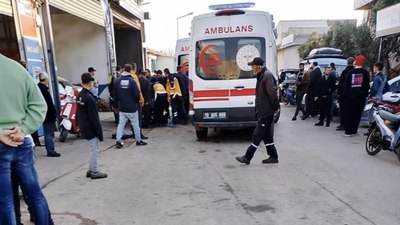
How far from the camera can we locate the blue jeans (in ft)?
10.1

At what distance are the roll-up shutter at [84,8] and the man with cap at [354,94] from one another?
27.9 ft

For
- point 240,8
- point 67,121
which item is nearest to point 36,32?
point 67,121

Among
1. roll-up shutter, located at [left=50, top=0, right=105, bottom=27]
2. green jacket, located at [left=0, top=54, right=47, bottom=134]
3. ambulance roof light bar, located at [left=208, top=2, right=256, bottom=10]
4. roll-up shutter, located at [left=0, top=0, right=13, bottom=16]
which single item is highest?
roll-up shutter, located at [left=50, top=0, right=105, bottom=27]

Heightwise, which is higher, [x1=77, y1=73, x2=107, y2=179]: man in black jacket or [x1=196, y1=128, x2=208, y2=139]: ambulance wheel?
[x1=77, y1=73, x2=107, y2=179]: man in black jacket

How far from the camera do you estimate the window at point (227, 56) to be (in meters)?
9.02

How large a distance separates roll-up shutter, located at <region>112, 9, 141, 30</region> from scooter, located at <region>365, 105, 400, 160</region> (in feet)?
41.6

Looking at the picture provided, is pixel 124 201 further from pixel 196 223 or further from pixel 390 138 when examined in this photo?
pixel 390 138

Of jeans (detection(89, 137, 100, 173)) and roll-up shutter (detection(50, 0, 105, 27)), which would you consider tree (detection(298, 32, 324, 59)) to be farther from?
jeans (detection(89, 137, 100, 173))

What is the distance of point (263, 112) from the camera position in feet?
22.5

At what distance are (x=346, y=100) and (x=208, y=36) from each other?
3803 mm

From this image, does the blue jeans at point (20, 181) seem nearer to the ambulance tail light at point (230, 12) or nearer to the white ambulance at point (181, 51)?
the ambulance tail light at point (230, 12)

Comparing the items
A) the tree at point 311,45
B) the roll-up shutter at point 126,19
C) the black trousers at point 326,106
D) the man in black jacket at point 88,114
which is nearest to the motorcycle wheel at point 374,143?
the black trousers at point 326,106

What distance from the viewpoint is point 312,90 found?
1237cm

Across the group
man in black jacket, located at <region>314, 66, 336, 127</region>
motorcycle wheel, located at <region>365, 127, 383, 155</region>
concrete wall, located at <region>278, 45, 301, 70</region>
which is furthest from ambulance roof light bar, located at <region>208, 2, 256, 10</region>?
concrete wall, located at <region>278, 45, 301, 70</region>
